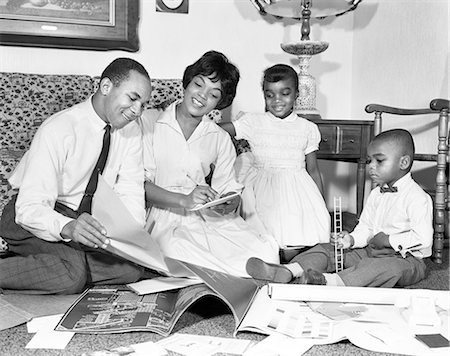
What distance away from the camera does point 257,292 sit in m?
1.73

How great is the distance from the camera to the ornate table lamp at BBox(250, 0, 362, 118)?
113 inches

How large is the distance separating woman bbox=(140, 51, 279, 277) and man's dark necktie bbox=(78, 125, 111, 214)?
0.19m

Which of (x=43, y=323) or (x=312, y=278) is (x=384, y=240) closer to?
(x=312, y=278)

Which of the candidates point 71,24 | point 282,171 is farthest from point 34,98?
point 282,171

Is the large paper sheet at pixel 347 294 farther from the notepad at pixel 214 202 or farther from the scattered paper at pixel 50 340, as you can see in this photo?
the scattered paper at pixel 50 340

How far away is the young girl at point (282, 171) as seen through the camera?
7.61ft

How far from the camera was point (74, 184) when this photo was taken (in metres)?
1.88

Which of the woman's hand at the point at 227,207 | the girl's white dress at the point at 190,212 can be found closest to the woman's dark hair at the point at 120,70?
the girl's white dress at the point at 190,212

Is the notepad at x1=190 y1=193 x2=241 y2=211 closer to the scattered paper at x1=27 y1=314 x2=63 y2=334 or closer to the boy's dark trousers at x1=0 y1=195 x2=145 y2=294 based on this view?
the boy's dark trousers at x1=0 y1=195 x2=145 y2=294

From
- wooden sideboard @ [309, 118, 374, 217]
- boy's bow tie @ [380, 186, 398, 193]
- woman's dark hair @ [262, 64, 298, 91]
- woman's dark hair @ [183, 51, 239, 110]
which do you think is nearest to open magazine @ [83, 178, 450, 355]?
boy's bow tie @ [380, 186, 398, 193]

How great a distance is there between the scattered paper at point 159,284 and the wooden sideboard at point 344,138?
117 cm

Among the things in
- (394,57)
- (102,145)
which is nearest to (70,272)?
(102,145)

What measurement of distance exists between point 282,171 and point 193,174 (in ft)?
1.42

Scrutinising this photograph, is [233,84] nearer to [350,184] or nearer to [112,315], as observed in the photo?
[112,315]
